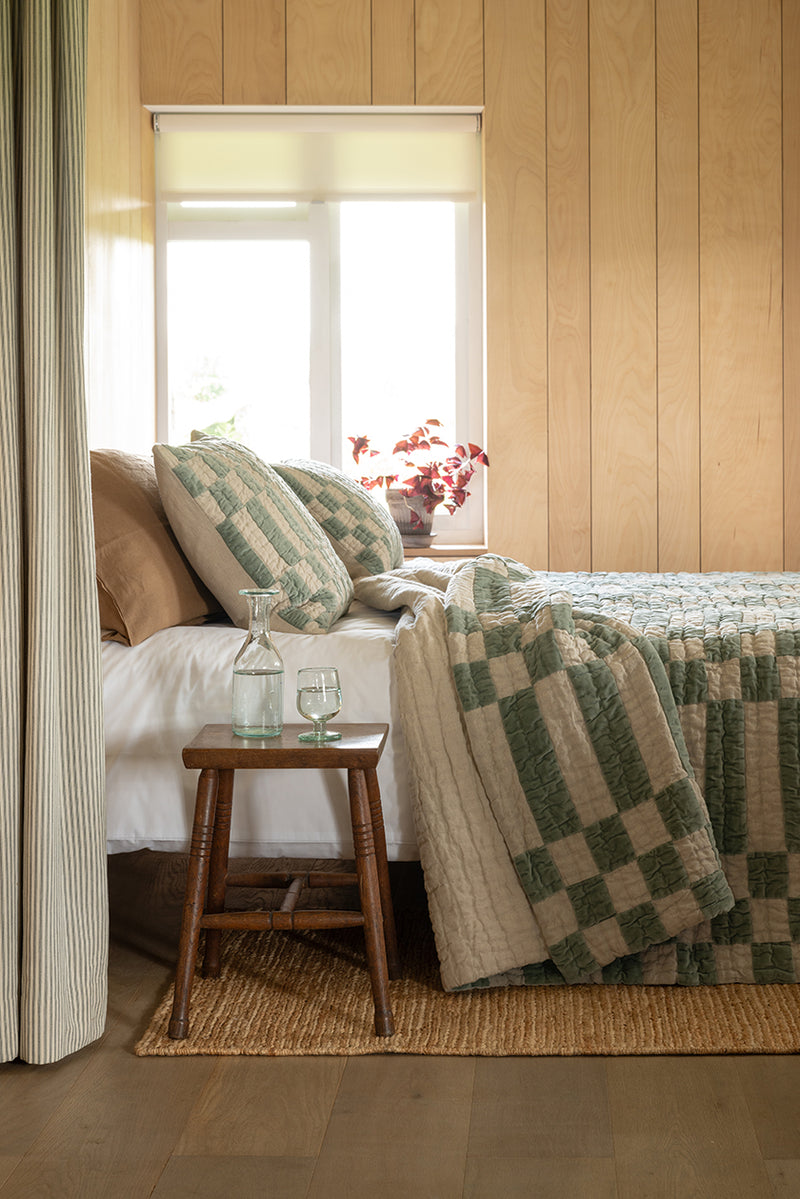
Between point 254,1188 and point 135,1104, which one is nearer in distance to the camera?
point 254,1188

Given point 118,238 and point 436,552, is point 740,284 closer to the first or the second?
point 436,552

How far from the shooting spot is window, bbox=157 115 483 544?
416cm

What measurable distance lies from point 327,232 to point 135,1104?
3.30 m

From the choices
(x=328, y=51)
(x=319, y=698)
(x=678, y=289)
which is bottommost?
(x=319, y=698)

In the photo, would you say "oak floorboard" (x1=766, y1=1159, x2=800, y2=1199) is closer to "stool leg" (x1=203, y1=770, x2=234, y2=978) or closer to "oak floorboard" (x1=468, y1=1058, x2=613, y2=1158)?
"oak floorboard" (x1=468, y1=1058, x2=613, y2=1158)

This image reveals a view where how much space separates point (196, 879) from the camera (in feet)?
5.96

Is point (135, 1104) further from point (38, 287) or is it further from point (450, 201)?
point (450, 201)

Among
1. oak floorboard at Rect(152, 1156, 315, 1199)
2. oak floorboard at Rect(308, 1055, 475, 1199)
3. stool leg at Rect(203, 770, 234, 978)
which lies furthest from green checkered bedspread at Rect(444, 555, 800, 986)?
oak floorboard at Rect(152, 1156, 315, 1199)

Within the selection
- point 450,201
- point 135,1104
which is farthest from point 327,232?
point 135,1104

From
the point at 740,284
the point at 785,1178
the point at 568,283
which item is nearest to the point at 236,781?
the point at 785,1178

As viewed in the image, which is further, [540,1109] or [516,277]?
[516,277]

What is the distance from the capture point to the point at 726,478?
4.10 m

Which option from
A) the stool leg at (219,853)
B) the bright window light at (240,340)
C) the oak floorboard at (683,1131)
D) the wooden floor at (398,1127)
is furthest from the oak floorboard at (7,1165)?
the bright window light at (240,340)

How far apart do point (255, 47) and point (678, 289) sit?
173 centimetres
